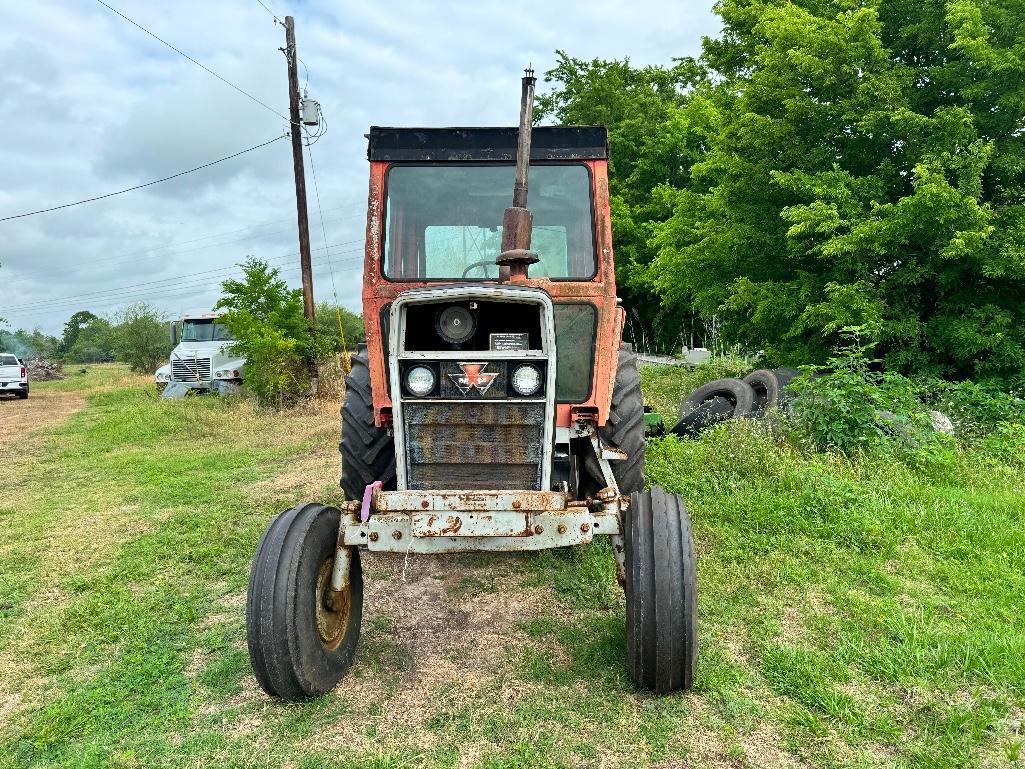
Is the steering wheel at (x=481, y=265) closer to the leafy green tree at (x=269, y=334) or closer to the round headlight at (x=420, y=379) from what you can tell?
the round headlight at (x=420, y=379)

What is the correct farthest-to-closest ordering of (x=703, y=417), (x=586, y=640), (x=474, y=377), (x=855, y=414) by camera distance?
(x=703, y=417)
(x=855, y=414)
(x=586, y=640)
(x=474, y=377)

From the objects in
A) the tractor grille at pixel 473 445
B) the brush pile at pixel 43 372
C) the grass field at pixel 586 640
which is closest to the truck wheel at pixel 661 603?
the grass field at pixel 586 640

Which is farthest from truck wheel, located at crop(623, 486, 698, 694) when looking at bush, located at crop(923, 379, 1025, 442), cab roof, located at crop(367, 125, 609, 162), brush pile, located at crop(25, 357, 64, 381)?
brush pile, located at crop(25, 357, 64, 381)

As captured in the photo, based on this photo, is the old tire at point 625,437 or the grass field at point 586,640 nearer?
the grass field at point 586,640

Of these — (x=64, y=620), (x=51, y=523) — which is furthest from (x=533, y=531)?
(x=51, y=523)

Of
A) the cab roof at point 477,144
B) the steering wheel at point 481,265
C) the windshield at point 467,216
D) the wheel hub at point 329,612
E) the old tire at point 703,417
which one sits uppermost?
the cab roof at point 477,144

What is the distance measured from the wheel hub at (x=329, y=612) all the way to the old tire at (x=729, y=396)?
5.26 m

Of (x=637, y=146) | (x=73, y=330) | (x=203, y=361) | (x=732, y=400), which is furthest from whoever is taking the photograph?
(x=73, y=330)

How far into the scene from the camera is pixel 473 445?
11.5ft

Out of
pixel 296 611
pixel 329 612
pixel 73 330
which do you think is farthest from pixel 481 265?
pixel 73 330

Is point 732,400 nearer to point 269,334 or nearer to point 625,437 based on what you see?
point 625,437

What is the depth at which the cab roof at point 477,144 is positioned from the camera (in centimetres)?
423

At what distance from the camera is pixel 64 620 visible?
4051 millimetres

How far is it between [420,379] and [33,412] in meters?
17.0
